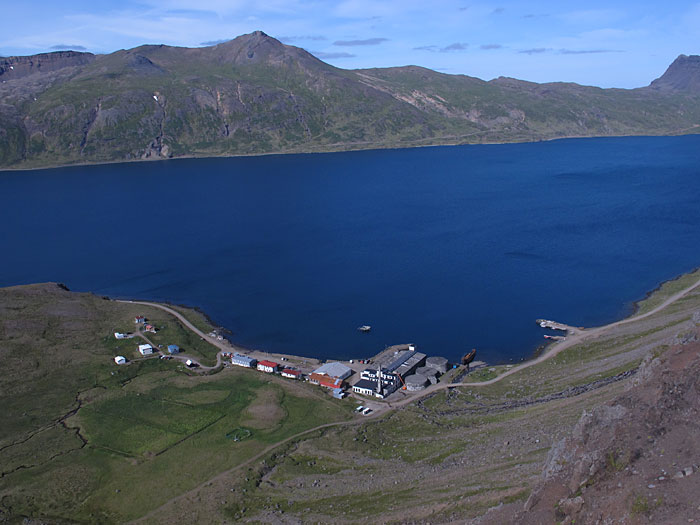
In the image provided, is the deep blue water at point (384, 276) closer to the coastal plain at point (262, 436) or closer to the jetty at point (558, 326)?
the jetty at point (558, 326)

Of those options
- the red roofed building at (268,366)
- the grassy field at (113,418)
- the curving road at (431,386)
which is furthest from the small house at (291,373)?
the curving road at (431,386)

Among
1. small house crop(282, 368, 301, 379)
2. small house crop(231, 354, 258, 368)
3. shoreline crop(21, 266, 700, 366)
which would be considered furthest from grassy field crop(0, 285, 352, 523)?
shoreline crop(21, 266, 700, 366)

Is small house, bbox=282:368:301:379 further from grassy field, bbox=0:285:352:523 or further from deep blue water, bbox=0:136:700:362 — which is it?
deep blue water, bbox=0:136:700:362

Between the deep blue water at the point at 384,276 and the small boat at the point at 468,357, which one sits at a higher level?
the deep blue water at the point at 384,276

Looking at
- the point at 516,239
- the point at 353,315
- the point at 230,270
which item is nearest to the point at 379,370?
the point at 353,315

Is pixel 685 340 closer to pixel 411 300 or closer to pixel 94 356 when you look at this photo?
pixel 411 300

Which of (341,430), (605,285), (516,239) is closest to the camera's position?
(341,430)
